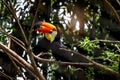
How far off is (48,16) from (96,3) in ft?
1.93

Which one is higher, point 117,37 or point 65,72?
point 117,37

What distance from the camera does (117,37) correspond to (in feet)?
11.8

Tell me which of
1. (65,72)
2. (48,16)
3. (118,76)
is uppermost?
(118,76)

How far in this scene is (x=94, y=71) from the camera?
3365 mm

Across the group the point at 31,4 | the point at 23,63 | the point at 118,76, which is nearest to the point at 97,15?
the point at 31,4

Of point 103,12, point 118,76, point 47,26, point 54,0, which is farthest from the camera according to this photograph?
point 54,0

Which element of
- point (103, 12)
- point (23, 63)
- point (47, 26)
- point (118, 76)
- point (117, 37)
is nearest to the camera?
point (118, 76)

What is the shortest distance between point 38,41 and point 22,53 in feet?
1.21

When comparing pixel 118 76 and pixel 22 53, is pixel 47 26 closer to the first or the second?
pixel 22 53

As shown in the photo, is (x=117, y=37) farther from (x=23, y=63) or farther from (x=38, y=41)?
(x=23, y=63)

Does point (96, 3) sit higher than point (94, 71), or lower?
higher

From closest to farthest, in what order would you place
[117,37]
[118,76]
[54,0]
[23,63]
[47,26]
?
[118,76] → [23,63] → [47,26] → [117,37] → [54,0]

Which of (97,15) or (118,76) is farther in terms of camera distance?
(97,15)

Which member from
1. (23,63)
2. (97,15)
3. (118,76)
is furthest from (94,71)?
(118,76)
